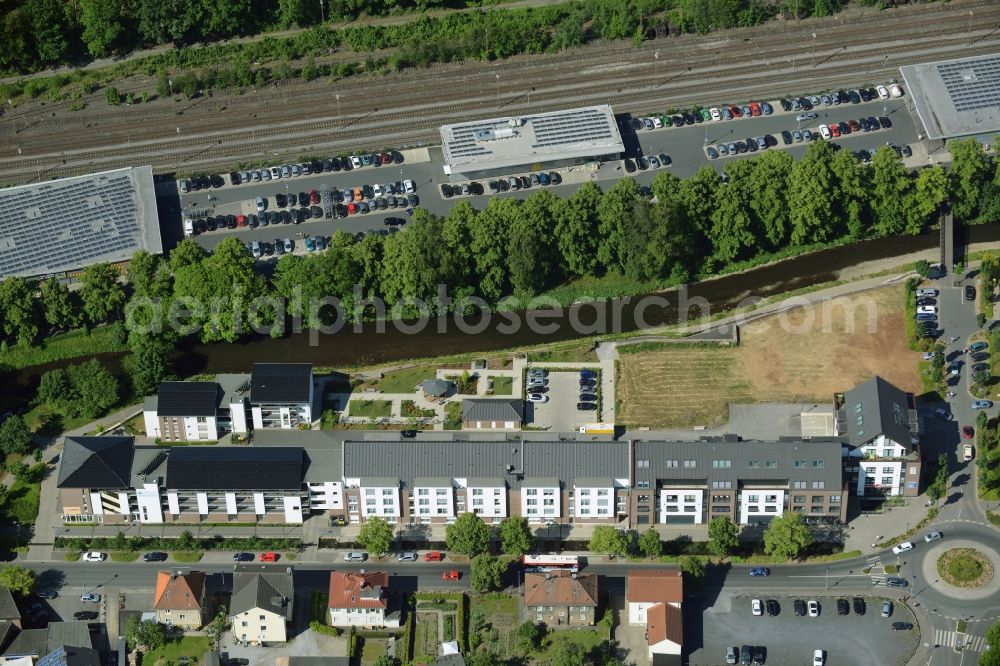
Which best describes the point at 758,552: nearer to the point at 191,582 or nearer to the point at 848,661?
the point at 848,661

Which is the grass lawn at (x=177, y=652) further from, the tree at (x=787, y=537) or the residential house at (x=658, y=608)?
the tree at (x=787, y=537)

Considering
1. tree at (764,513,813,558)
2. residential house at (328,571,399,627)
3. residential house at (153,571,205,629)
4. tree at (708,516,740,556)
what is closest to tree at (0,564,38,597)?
residential house at (153,571,205,629)

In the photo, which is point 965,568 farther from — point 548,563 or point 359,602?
point 359,602

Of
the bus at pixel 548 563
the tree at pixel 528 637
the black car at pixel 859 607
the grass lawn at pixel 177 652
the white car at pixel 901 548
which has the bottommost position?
the grass lawn at pixel 177 652

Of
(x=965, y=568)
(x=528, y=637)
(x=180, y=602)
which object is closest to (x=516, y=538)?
(x=528, y=637)

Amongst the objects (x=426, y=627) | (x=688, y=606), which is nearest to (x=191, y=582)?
(x=426, y=627)

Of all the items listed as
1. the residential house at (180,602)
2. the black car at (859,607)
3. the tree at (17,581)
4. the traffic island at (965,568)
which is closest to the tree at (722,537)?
the black car at (859,607)

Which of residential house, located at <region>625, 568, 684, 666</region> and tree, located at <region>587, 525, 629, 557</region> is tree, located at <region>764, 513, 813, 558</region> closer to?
residential house, located at <region>625, 568, 684, 666</region>
